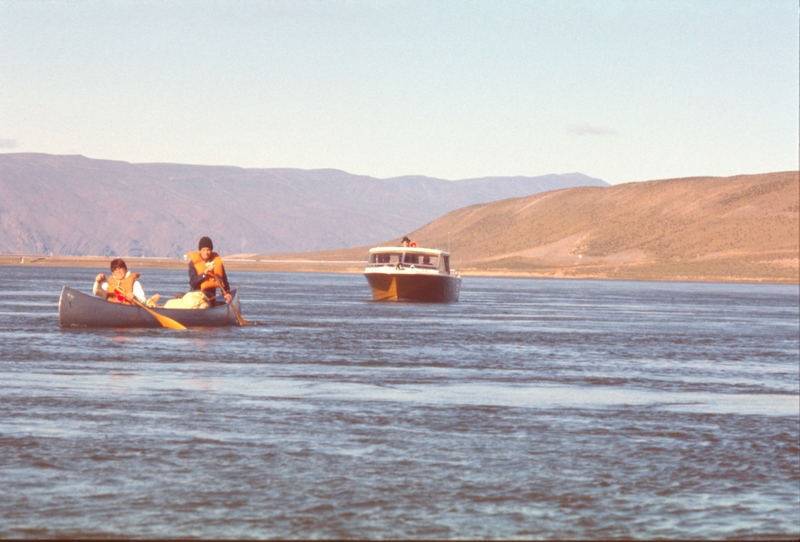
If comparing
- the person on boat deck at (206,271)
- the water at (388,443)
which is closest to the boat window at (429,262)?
the person on boat deck at (206,271)

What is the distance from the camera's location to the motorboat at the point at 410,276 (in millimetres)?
66312

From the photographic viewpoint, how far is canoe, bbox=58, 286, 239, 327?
33.6m

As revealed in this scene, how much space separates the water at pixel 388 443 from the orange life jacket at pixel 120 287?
4.59 metres

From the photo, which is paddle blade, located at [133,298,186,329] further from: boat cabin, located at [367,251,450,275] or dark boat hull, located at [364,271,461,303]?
dark boat hull, located at [364,271,461,303]

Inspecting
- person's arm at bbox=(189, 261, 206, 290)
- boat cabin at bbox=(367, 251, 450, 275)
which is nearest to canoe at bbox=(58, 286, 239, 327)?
person's arm at bbox=(189, 261, 206, 290)

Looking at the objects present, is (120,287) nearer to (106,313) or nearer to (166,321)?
(106,313)

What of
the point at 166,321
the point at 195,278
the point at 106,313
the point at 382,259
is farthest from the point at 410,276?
the point at 106,313

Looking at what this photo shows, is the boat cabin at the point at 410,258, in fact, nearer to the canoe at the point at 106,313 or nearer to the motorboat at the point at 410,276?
the motorboat at the point at 410,276

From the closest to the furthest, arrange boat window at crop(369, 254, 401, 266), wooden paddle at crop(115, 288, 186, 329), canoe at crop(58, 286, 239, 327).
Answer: canoe at crop(58, 286, 239, 327), wooden paddle at crop(115, 288, 186, 329), boat window at crop(369, 254, 401, 266)

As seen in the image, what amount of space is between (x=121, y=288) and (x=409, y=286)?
33.4 metres

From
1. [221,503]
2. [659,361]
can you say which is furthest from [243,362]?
[221,503]

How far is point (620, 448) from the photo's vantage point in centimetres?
1498

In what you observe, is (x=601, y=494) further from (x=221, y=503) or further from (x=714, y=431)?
(x=714, y=431)

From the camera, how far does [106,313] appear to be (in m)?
33.8
